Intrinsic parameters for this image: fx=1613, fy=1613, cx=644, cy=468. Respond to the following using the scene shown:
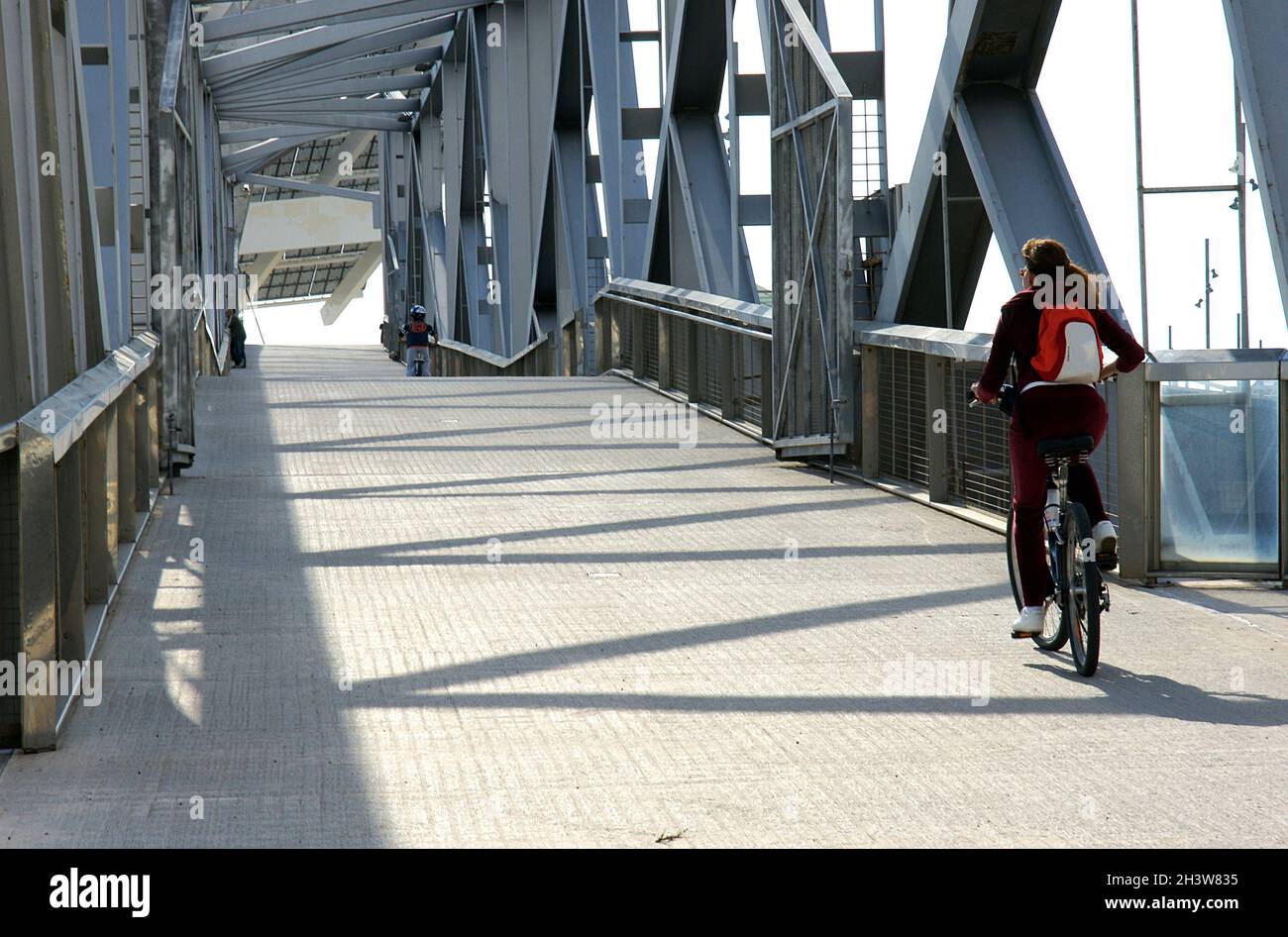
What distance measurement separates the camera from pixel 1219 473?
691 cm

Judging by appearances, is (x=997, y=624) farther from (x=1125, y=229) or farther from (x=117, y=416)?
(x=117, y=416)

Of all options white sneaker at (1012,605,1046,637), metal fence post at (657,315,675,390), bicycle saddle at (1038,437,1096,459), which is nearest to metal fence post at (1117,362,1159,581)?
white sneaker at (1012,605,1046,637)

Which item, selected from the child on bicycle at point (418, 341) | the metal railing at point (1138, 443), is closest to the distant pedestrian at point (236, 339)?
the child on bicycle at point (418, 341)

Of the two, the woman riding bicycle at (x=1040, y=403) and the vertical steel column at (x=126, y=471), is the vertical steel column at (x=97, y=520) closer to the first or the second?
the vertical steel column at (x=126, y=471)

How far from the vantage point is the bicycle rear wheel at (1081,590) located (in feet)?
17.3

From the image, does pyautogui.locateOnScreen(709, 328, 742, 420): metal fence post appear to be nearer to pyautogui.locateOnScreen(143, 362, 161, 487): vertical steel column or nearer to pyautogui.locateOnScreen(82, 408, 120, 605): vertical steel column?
pyautogui.locateOnScreen(143, 362, 161, 487): vertical steel column

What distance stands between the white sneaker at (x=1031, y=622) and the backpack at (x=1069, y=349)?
0.84 meters

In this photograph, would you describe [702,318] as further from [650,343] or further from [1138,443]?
[1138,443]

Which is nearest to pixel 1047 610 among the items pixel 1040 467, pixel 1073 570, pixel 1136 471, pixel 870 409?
pixel 1073 570

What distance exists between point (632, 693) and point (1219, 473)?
125 inches

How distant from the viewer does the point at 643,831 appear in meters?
3.79

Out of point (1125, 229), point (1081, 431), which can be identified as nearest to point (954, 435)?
point (1125, 229)

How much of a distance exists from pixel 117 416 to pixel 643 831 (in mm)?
3868

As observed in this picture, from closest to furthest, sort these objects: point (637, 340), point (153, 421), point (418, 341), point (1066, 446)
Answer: point (1066, 446) → point (153, 421) → point (637, 340) → point (418, 341)
